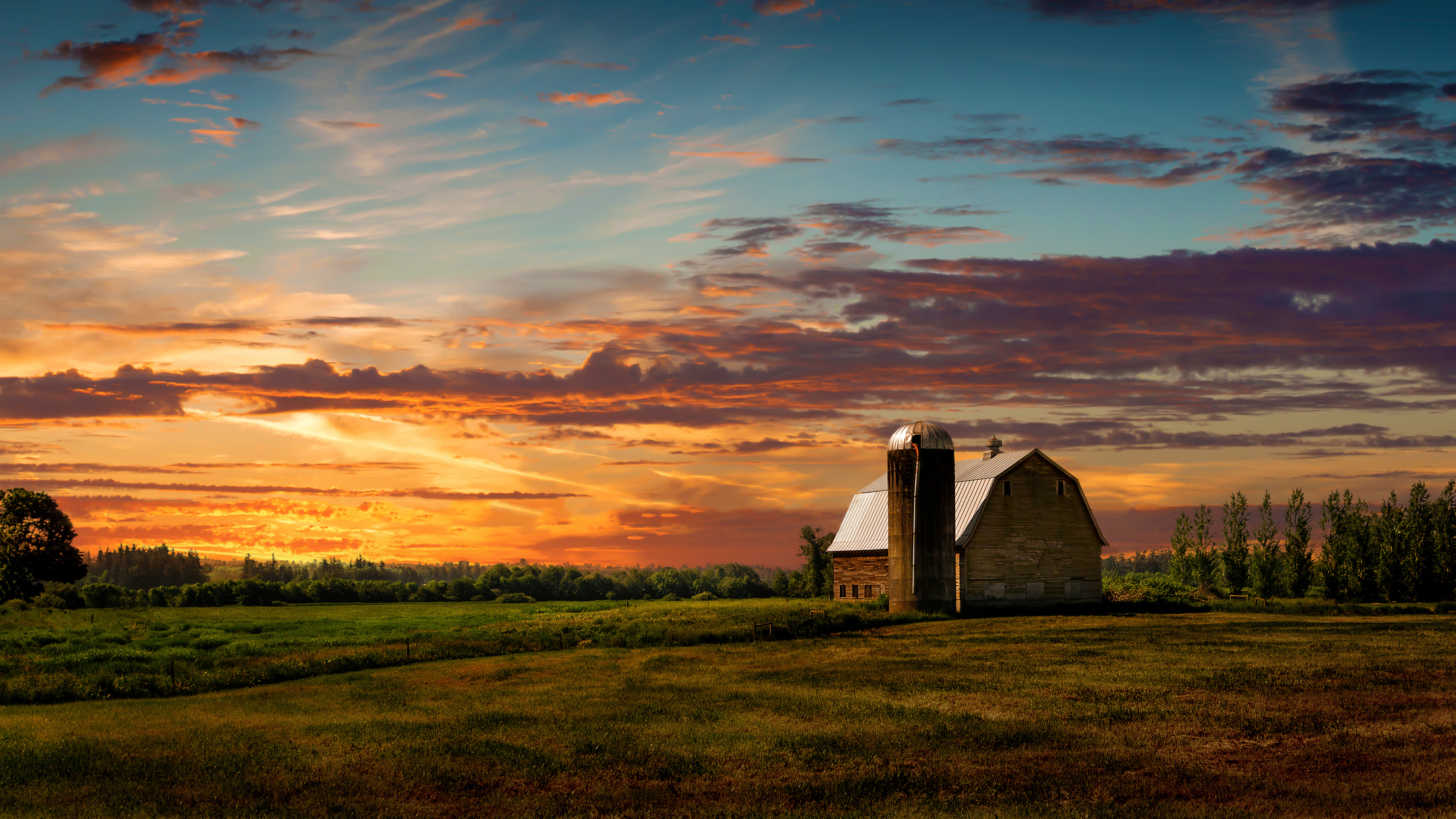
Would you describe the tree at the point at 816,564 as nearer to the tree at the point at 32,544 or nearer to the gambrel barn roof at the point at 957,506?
the gambrel barn roof at the point at 957,506

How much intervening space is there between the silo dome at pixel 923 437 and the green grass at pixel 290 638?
9.71 meters

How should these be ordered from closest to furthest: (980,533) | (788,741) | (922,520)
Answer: (788,741), (922,520), (980,533)

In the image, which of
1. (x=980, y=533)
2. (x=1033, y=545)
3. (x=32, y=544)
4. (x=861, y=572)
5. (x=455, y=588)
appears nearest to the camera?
(x=980, y=533)

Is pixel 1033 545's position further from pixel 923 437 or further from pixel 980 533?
pixel 923 437

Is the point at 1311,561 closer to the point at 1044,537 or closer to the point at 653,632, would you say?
the point at 1044,537

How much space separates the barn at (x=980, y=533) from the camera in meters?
55.6

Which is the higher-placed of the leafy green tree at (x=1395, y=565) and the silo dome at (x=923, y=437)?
the silo dome at (x=923, y=437)

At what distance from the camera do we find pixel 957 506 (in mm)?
60750

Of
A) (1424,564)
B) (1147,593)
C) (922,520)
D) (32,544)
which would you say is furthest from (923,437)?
(32,544)

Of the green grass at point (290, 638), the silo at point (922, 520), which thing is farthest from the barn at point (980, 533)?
the green grass at point (290, 638)

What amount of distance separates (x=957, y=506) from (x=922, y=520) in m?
5.97

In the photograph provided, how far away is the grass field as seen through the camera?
16.4 meters

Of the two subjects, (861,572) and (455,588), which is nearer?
(861,572)

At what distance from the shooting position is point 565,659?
1437 inches
